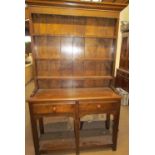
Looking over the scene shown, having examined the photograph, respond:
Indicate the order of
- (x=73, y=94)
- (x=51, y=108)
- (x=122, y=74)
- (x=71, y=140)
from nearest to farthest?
1. (x=51, y=108)
2. (x=73, y=94)
3. (x=71, y=140)
4. (x=122, y=74)

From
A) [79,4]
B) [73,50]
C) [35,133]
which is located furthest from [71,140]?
[79,4]

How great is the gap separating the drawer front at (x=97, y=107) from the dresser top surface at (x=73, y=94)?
6 cm

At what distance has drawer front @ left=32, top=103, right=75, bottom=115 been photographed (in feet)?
5.61

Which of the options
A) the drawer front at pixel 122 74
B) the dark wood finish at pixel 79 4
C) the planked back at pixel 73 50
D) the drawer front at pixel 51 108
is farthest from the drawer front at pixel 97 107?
the drawer front at pixel 122 74

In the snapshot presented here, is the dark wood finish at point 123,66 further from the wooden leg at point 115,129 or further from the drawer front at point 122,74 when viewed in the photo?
the wooden leg at point 115,129

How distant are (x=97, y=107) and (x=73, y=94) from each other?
318 millimetres

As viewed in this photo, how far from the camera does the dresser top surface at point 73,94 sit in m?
1.73

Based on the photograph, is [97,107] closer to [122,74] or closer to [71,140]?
[71,140]

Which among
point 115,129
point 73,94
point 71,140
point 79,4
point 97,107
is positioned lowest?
point 71,140

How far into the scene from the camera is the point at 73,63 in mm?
2092

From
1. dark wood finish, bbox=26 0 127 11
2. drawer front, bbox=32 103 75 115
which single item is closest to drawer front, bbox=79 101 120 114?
drawer front, bbox=32 103 75 115

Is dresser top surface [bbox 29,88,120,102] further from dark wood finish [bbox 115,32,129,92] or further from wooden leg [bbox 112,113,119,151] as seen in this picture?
dark wood finish [bbox 115,32,129,92]
